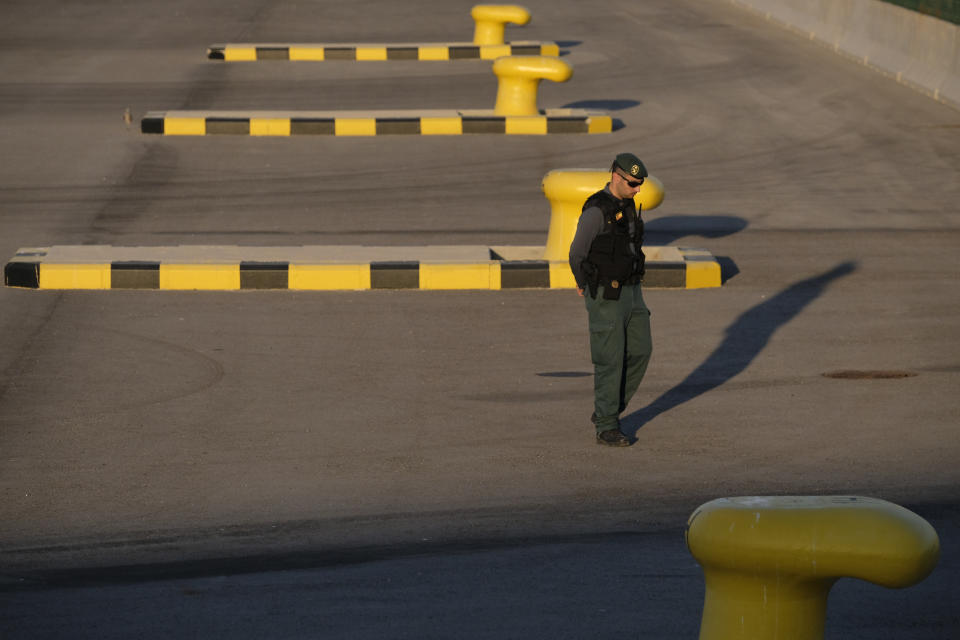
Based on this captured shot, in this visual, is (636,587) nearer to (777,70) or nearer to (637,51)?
(777,70)

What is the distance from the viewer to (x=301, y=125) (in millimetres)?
18219

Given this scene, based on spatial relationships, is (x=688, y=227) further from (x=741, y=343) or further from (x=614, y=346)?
(x=614, y=346)

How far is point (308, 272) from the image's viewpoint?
11594 mm

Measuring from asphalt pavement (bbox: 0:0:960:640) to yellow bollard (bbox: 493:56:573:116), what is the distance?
79 cm

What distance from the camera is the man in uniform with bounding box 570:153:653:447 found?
8117mm

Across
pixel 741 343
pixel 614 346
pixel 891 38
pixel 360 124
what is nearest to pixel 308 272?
pixel 741 343

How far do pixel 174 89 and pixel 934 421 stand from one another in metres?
14.6

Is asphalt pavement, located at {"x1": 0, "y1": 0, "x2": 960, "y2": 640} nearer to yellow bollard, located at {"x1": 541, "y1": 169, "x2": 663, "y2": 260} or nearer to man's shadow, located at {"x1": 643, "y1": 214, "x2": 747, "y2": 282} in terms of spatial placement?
man's shadow, located at {"x1": 643, "y1": 214, "x2": 747, "y2": 282}

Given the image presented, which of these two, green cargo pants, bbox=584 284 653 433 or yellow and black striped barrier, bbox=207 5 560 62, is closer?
green cargo pants, bbox=584 284 653 433

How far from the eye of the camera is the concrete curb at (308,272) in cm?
1159

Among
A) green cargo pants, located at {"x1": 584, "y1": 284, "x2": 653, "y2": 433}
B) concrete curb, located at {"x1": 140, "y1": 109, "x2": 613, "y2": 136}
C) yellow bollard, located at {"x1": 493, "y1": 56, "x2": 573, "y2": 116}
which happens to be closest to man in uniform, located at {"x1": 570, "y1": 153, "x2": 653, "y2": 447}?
green cargo pants, located at {"x1": 584, "y1": 284, "x2": 653, "y2": 433}

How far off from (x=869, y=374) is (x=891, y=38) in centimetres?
1339

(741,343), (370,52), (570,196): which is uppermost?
(570,196)

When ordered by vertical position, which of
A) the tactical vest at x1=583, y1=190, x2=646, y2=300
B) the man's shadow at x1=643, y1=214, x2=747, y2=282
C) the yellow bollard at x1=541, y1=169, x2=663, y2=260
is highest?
the tactical vest at x1=583, y1=190, x2=646, y2=300
